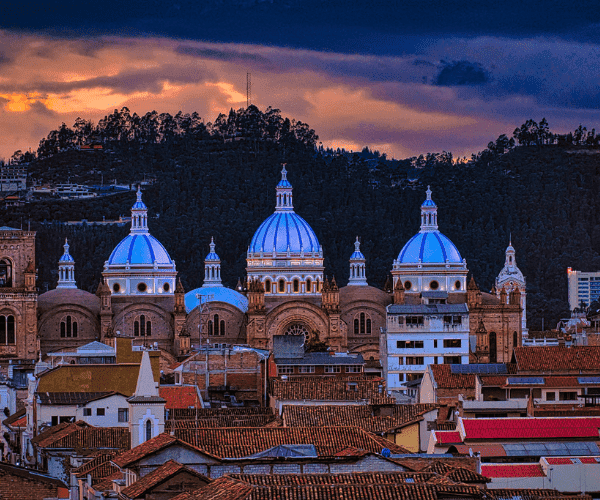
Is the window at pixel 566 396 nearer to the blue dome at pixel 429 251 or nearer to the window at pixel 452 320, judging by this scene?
the window at pixel 452 320

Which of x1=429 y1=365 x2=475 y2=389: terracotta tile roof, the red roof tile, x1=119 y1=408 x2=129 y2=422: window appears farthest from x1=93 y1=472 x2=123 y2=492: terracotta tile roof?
x1=429 y1=365 x2=475 y2=389: terracotta tile roof

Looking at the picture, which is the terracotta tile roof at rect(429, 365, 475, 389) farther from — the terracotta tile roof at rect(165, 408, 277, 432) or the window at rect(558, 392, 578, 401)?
the terracotta tile roof at rect(165, 408, 277, 432)

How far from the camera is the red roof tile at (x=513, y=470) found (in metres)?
46.5

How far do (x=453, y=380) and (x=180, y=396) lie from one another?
40.8ft

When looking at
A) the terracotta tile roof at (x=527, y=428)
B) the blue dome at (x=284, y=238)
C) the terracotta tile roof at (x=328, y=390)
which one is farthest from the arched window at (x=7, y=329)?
the terracotta tile roof at (x=527, y=428)

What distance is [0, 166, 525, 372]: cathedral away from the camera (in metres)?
117

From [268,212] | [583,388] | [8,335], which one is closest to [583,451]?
[583,388]

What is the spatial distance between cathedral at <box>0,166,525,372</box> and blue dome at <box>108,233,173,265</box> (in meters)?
0.09

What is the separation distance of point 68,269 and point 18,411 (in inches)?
1950

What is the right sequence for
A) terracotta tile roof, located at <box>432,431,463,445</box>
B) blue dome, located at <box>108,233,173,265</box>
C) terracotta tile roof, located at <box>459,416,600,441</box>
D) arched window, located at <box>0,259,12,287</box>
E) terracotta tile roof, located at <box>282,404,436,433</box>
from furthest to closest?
blue dome, located at <box>108,233,173,265</box>
arched window, located at <box>0,259,12,287</box>
terracotta tile roof, located at <box>282,404,436,433</box>
terracotta tile roof, located at <box>432,431,463,445</box>
terracotta tile roof, located at <box>459,416,600,441</box>

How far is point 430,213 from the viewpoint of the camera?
135 meters

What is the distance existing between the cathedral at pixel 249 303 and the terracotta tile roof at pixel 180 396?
30.1 m

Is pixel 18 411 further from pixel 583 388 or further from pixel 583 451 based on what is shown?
pixel 583 451

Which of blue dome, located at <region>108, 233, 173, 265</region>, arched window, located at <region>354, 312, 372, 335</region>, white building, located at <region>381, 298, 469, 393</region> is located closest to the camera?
white building, located at <region>381, 298, 469, 393</region>
